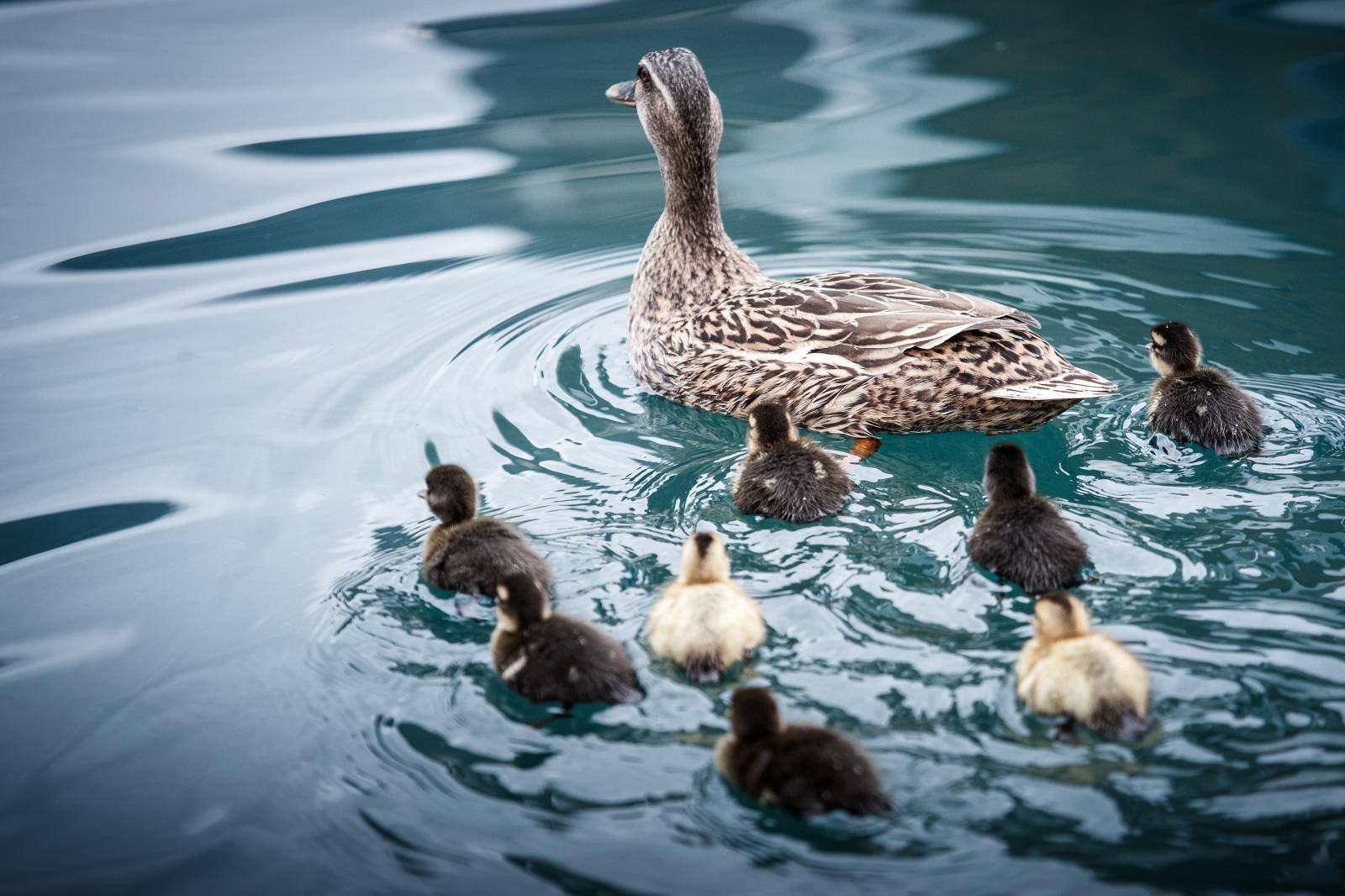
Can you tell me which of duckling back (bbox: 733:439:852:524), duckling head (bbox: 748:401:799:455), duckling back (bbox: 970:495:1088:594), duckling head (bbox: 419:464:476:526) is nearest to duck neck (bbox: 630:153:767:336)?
duckling head (bbox: 748:401:799:455)

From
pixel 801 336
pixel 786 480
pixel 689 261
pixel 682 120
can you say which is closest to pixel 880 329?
pixel 801 336

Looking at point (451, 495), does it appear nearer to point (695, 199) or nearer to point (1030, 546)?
point (1030, 546)

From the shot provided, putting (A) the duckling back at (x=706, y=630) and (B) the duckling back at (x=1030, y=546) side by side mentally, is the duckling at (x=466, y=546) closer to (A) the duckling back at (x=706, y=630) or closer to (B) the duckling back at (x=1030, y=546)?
(A) the duckling back at (x=706, y=630)

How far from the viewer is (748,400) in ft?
17.2

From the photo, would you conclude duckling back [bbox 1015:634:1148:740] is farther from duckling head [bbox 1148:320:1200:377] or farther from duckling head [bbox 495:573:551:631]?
duckling head [bbox 1148:320:1200:377]

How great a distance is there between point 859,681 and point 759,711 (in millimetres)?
485

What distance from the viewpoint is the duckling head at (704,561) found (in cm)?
371

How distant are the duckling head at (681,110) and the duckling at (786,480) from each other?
1661 mm

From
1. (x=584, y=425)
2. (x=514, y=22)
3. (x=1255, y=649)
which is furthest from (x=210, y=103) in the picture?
(x=1255, y=649)

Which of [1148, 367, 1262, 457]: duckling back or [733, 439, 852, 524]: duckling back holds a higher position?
[1148, 367, 1262, 457]: duckling back

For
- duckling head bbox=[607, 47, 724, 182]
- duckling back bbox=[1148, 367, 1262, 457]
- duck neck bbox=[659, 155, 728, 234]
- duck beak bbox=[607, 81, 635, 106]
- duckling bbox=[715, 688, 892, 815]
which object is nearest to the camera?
duckling bbox=[715, 688, 892, 815]

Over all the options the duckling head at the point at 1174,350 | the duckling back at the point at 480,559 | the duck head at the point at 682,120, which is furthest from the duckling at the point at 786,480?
the duck head at the point at 682,120

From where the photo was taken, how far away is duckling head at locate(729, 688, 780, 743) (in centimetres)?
312

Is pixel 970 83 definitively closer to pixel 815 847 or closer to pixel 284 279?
pixel 284 279
